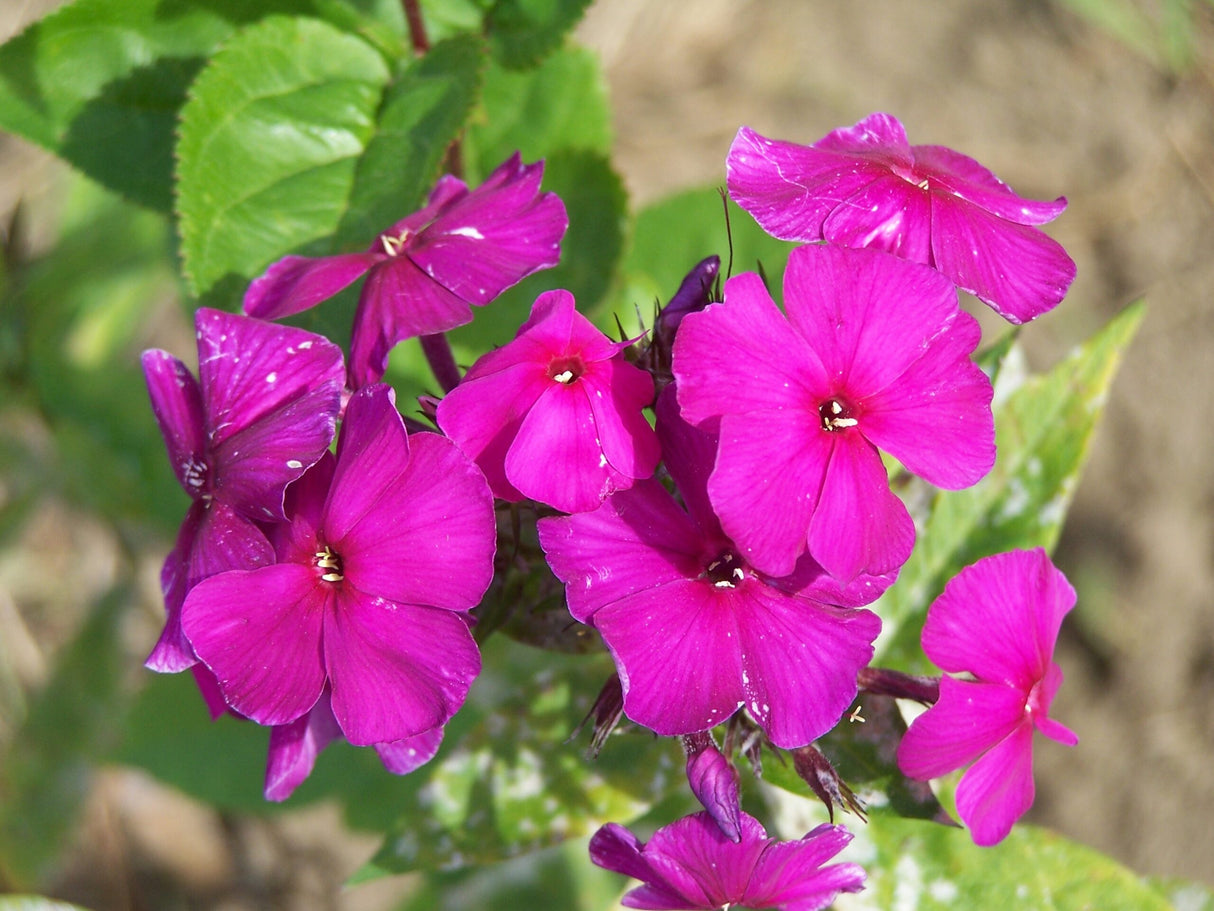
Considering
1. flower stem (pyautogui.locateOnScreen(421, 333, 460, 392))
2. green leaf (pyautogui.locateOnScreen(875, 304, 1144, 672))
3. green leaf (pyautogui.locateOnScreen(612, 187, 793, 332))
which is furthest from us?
green leaf (pyautogui.locateOnScreen(612, 187, 793, 332))

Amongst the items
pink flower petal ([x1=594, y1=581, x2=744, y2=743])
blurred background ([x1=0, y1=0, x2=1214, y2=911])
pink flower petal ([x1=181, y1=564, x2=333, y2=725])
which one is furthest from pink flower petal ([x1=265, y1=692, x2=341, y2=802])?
blurred background ([x1=0, y1=0, x2=1214, y2=911])

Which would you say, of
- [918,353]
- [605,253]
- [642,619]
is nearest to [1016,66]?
[605,253]

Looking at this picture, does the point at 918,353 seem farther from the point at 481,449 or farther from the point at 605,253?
the point at 605,253

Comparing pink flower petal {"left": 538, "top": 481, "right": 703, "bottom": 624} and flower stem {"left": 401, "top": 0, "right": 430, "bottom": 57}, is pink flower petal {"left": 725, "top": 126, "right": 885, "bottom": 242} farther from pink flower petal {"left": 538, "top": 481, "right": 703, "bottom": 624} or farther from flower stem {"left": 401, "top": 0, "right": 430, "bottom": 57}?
flower stem {"left": 401, "top": 0, "right": 430, "bottom": 57}

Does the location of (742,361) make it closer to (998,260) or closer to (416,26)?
(998,260)

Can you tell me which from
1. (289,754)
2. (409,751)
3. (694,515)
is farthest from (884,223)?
(289,754)
